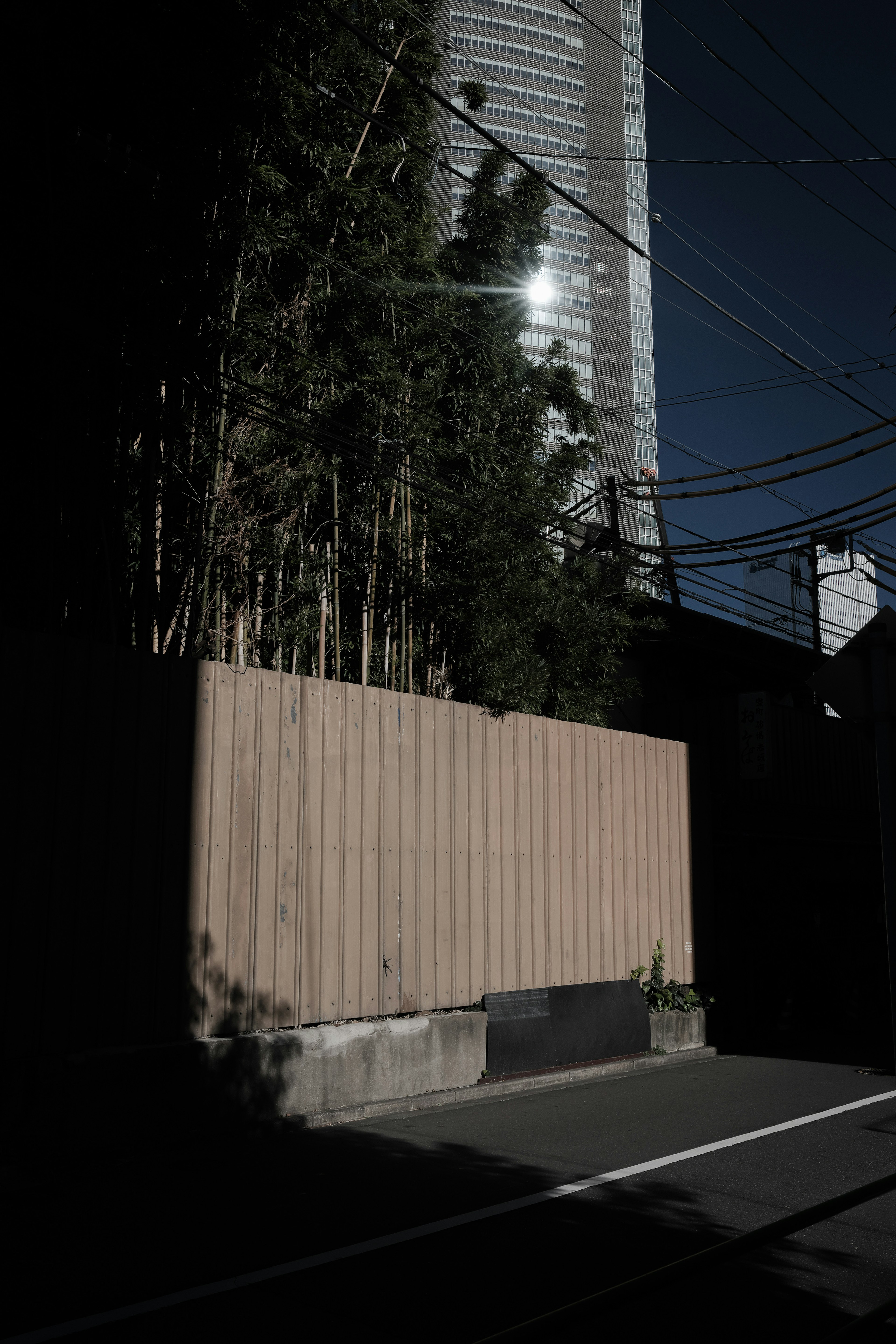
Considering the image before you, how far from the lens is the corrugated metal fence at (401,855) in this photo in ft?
24.1

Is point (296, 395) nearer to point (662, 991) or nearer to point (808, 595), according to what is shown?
point (662, 991)

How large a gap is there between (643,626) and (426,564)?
6.35 metres

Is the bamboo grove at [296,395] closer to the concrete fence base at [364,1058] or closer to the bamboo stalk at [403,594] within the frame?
the bamboo stalk at [403,594]

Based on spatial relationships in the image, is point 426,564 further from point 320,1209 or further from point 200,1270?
point 200,1270

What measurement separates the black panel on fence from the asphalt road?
1.20 meters

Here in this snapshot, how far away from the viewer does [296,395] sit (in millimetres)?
8961

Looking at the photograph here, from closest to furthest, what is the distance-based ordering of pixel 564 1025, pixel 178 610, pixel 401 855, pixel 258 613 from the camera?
pixel 178 610, pixel 258 613, pixel 401 855, pixel 564 1025

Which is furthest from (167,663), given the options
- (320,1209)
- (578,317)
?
(578,317)

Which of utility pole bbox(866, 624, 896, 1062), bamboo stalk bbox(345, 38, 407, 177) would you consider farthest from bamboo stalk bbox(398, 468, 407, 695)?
utility pole bbox(866, 624, 896, 1062)

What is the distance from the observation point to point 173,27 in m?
7.57

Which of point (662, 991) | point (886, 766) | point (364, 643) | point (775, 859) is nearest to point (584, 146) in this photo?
point (775, 859)

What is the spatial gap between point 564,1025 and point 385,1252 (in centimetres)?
532

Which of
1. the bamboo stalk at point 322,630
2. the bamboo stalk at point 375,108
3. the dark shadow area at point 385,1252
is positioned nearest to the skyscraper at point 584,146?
the bamboo stalk at point 375,108

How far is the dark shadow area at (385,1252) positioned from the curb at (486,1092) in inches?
43.3
